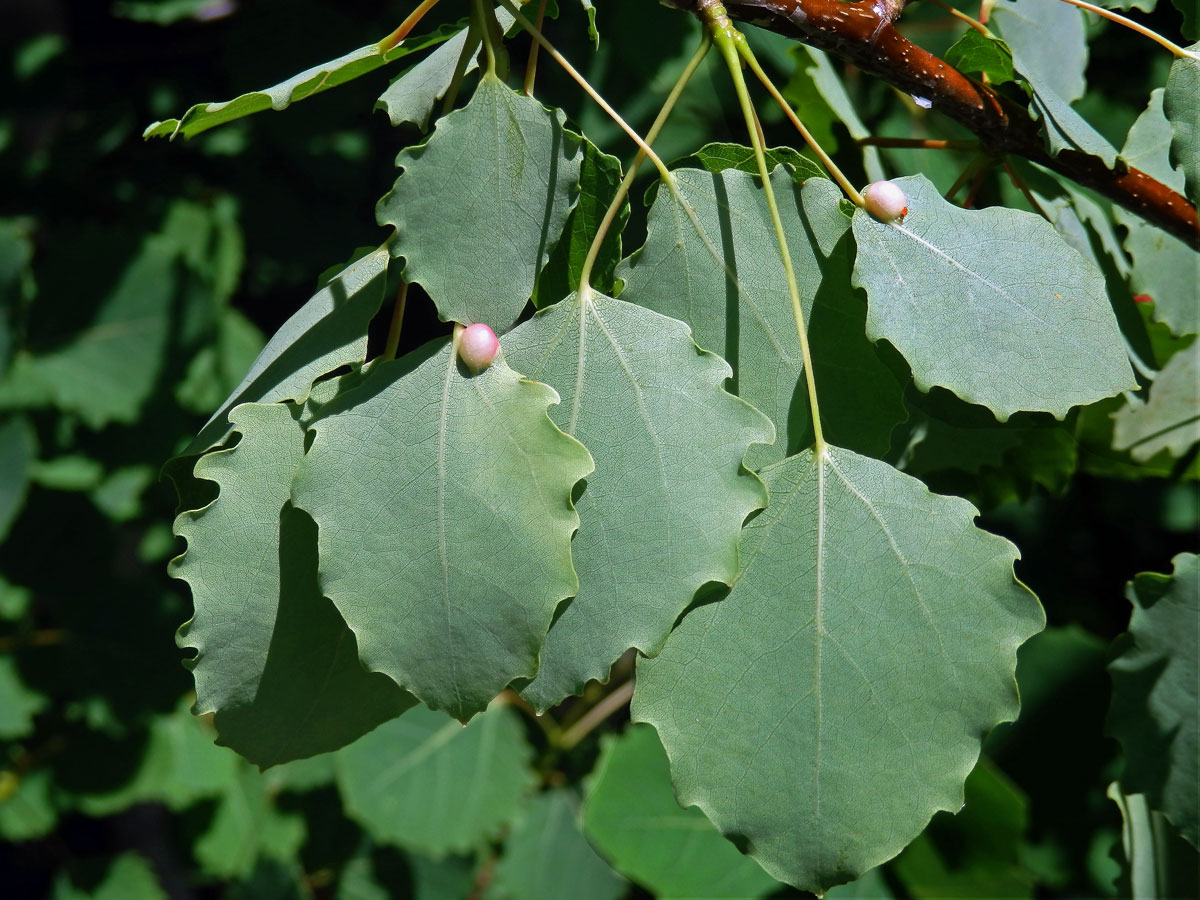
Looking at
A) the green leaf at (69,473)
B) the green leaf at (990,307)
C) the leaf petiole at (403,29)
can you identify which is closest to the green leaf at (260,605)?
the leaf petiole at (403,29)

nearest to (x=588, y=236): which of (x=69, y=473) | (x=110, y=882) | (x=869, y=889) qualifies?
(x=869, y=889)

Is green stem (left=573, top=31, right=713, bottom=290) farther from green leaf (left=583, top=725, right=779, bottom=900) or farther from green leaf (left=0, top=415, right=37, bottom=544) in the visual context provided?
green leaf (left=0, top=415, right=37, bottom=544)

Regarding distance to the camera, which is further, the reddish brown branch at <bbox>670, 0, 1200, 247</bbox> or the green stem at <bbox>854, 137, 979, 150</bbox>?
the green stem at <bbox>854, 137, 979, 150</bbox>

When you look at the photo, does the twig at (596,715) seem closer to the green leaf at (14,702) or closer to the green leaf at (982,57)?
the green leaf at (14,702)

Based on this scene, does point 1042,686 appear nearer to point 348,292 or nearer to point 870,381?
point 870,381

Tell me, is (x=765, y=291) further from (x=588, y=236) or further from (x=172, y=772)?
(x=172, y=772)

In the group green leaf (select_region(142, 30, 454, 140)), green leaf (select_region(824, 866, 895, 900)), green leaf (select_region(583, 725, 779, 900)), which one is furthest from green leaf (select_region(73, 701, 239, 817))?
green leaf (select_region(142, 30, 454, 140))
